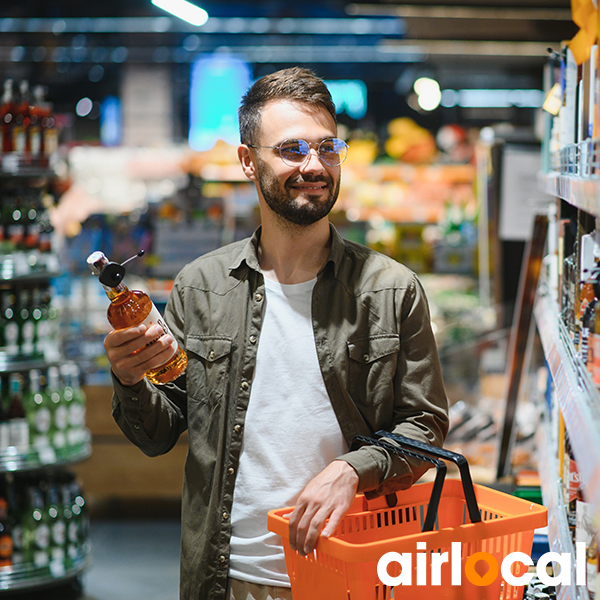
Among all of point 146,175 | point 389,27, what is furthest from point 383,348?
point 389,27

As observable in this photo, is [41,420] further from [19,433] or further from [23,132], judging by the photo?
[23,132]

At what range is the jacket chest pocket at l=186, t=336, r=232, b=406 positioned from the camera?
6.56ft

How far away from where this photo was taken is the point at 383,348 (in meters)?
1.92

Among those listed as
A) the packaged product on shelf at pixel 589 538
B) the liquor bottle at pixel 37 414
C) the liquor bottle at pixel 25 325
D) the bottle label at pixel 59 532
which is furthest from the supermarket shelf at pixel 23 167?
the packaged product on shelf at pixel 589 538

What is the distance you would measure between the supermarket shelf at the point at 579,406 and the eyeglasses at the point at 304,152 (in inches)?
27.3

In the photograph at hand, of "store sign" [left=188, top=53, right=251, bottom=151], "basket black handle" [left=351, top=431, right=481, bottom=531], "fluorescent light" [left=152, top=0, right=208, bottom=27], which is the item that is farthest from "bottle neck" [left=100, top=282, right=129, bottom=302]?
"store sign" [left=188, top=53, right=251, bottom=151]

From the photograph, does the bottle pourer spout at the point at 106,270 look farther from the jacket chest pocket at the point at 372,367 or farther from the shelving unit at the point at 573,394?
the shelving unit at the point at 573,394

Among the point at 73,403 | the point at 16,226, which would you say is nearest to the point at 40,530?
the point at 73,403

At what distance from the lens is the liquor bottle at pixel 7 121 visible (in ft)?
13.4

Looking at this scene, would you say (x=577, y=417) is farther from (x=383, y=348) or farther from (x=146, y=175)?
(x=146, y=175)

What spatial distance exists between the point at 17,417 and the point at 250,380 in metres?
2.45

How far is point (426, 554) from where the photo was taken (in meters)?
1.45

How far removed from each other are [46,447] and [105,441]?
1.48 m

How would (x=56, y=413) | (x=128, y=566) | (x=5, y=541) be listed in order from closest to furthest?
(x=5, y=541) < (x=56, y=413) < (x=128, y=566)
